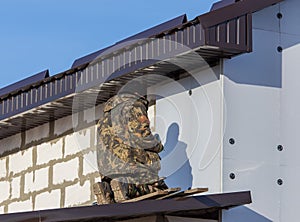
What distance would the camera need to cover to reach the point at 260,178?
34.5 ft

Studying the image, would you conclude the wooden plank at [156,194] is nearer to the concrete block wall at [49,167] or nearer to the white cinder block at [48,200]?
the concrete block wall at [49,167]

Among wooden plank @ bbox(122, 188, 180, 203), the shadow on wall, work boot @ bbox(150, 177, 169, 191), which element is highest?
work boot @ bbox(150, 177, 169, 191)

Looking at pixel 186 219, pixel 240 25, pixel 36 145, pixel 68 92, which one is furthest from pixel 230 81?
pixel 36 145

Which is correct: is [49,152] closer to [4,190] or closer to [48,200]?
[48,200]

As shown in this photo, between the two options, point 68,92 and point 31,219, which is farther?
point 68,92

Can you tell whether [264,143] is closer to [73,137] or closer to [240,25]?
[240,25]

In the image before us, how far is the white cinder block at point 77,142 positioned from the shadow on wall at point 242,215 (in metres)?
2.63

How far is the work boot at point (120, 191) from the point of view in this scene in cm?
1050

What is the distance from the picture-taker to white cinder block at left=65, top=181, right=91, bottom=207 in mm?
12444

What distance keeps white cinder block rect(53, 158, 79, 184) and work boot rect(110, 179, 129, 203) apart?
2.18 m

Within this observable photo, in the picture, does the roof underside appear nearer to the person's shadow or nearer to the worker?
the worker

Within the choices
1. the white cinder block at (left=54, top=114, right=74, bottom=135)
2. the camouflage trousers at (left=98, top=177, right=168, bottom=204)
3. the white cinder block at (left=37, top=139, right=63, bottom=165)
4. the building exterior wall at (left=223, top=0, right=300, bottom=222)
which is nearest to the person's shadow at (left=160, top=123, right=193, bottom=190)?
the camouflage trousers at (left=98, top=177, right=168, bottom=204)

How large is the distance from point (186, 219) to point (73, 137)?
2.92 metres

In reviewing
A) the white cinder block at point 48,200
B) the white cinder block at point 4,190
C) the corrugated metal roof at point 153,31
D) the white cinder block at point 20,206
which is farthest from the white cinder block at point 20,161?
the corrugated metal roof at point 153,31
